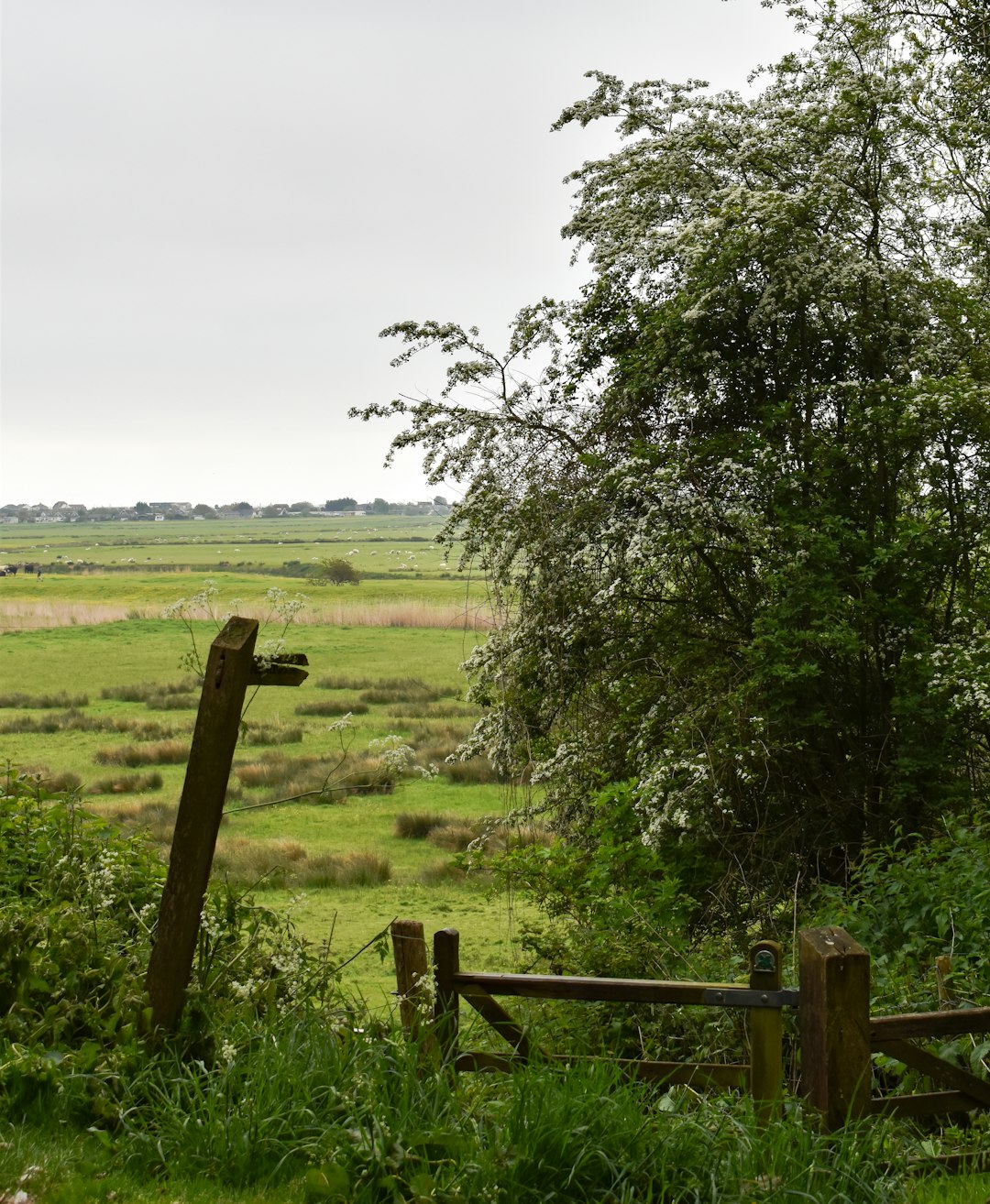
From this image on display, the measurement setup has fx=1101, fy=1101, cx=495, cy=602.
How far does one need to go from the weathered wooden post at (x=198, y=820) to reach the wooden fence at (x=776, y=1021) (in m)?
0.86

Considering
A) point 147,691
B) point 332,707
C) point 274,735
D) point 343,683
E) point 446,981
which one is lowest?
point 274,735

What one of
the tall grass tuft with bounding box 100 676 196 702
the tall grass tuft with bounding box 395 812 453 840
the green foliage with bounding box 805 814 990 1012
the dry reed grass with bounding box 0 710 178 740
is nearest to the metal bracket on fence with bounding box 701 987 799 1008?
the green foliage with bounding box 805 814 990 1012

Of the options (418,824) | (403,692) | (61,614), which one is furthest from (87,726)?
(61,614)

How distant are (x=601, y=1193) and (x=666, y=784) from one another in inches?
228

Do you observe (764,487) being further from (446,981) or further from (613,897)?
(446,981)

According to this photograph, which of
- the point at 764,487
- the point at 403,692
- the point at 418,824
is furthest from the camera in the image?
the point at 403,692

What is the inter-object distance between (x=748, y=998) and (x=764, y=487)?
616 centimetres

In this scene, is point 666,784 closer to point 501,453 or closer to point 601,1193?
point 501,453

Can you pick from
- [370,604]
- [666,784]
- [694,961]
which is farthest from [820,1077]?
[370,604]

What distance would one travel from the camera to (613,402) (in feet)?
Answer: 35.1

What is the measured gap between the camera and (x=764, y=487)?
9391 mm

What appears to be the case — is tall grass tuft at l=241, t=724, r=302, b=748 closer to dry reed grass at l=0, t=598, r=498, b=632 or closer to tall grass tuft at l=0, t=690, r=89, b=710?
tall grass tuft at l=0, t=690, r=89, b=710

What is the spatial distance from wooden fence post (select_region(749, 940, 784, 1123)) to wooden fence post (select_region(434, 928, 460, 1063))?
1114mm

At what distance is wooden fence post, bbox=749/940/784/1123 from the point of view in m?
3.89
